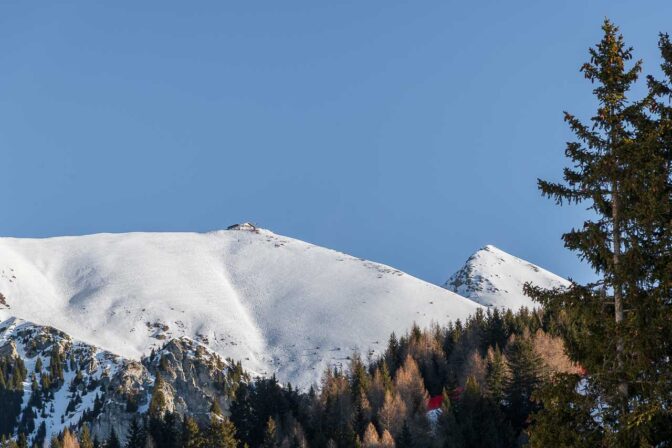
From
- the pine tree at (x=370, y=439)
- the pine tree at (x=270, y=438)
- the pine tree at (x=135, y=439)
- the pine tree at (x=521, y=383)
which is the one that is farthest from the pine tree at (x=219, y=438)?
the pine tree at (x=521, y=383)

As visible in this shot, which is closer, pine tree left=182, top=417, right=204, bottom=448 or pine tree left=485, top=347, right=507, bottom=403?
pine tree left=182, top=417, right=204, bottom=448

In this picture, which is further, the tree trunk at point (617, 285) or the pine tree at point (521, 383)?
the pine tree at point (521, 383)

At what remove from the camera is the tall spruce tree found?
20703mm

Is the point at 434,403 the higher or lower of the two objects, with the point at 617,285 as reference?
higher

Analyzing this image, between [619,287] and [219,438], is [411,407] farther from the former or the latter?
[619,287]

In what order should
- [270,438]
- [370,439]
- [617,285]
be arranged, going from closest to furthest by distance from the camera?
[617,285], [370,439], [270,438]

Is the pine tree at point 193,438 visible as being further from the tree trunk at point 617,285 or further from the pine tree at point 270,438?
the tree trunk at point 617,285

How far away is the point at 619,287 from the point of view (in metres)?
21.6

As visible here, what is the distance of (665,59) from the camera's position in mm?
23969

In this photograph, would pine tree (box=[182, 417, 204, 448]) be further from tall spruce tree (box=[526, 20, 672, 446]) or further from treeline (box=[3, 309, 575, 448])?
tall spruce tree (box=[526, 20, 672, 446])

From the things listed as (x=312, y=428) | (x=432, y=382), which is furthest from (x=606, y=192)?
(x=432, y=382)

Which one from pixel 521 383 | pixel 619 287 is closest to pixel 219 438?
pixel 521 383

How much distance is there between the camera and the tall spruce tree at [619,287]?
2070 centimetres

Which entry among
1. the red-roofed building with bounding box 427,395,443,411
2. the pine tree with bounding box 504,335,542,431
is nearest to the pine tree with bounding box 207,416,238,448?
the pine tree with bounding box 504,335,542,431
